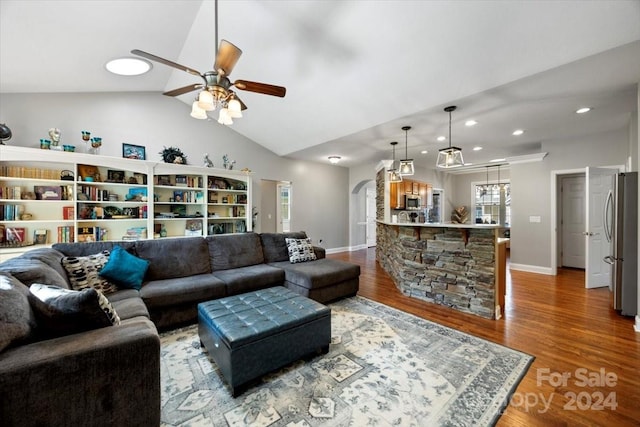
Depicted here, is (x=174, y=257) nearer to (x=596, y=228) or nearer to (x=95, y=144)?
(x=95, y=144)

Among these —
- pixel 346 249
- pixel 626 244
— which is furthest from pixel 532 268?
pixel 346 249

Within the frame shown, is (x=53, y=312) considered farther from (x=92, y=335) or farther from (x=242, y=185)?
(x=242, y=185)

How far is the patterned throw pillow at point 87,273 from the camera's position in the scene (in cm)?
240

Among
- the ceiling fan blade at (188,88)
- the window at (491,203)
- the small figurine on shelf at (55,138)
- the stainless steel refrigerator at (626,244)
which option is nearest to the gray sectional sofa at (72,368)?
the ceiling fan blade at (188,88)

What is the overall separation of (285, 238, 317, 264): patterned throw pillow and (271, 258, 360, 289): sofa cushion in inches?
4.5

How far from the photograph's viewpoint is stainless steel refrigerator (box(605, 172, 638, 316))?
2947 mm

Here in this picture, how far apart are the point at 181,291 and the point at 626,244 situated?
5118mm

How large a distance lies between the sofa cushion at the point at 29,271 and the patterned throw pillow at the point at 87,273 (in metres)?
0.46

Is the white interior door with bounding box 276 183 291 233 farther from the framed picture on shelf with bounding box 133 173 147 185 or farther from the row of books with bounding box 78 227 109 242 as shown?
the row of books with bounding box 78 227 109 242

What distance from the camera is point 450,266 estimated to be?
3.30 meters

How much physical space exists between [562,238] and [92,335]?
308 inches

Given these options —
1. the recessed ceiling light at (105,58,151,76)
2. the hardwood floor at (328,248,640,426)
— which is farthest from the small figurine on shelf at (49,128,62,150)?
the hardwood floor at (328,248,640,426)

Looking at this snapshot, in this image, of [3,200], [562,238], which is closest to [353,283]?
[3,200]

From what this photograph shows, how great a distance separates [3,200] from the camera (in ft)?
11.1
